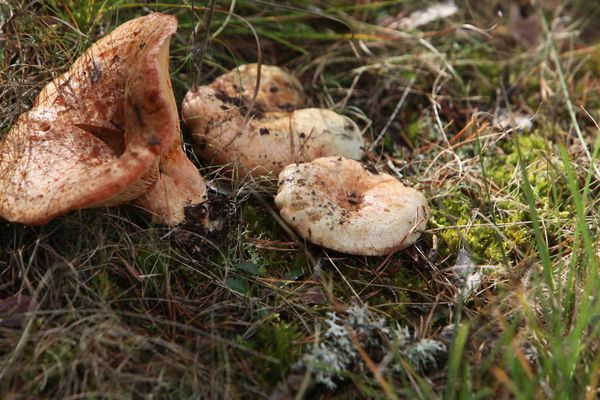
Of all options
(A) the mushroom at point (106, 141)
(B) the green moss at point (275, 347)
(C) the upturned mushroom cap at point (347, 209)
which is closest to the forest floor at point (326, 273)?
(B) the green moss at point (275, 347)

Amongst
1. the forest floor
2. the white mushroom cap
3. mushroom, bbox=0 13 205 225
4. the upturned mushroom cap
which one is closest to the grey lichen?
the forest floor

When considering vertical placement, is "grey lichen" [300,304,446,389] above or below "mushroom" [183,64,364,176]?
below

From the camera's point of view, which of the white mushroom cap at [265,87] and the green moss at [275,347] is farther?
the white mushroom cap at [265,87]

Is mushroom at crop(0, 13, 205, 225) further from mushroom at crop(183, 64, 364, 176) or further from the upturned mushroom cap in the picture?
the upturned mushroom cap

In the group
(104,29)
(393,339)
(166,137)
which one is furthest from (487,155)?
(104,29)

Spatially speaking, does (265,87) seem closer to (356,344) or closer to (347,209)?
(347,209)

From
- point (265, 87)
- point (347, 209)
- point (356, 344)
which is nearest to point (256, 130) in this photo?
point (265, 87)

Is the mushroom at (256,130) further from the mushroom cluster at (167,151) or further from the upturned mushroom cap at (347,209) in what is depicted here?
the upturned mushroom cap at (347,209)
